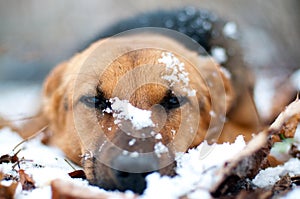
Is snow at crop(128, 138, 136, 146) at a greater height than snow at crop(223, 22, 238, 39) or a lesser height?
lesser

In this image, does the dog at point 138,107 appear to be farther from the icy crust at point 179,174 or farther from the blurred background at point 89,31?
the blurred background at point 89,31

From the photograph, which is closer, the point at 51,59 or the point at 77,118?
the point at 77,118

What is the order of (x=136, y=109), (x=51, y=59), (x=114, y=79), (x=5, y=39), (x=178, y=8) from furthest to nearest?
(x=5, y=39), (x=51, y=59), (x=178, y=8), (x=114, y=79), (x=136, y=109)

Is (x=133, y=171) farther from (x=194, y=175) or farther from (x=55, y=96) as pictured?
(x=55, y=96)

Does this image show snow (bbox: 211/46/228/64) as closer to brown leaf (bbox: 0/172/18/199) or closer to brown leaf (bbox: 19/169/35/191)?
brown leaf (bbox: 19/169/35/191)

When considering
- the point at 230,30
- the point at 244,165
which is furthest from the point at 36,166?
the point at 230,30

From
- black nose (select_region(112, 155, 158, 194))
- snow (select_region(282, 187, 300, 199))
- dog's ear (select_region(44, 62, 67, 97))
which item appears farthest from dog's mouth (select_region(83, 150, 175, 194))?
dog's ear (select_region(44, 62, 67, 97))

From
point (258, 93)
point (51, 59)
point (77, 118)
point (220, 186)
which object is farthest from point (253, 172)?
point (51, 59)

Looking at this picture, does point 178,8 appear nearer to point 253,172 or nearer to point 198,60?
point 198,60
